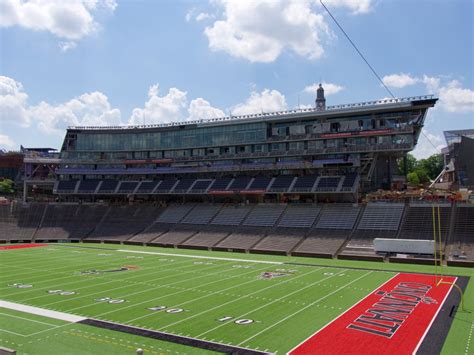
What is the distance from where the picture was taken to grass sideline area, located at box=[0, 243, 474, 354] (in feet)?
59.5

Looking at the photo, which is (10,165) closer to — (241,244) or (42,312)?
(241,244)

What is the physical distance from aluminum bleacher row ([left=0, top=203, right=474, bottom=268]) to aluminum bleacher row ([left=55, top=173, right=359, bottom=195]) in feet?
7.11

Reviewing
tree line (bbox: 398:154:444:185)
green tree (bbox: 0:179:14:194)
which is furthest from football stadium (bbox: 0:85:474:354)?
tree line (bbox: 398:154:444:185)

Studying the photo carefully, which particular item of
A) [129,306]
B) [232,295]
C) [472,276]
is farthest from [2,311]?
[472,276]

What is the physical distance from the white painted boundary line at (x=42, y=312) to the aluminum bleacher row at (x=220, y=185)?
40.3 meters

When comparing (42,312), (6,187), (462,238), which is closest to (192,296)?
(42,312)

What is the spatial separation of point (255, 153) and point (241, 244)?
1897 centimetres

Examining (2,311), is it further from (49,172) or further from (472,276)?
(49,172)

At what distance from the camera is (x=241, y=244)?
49.9 m

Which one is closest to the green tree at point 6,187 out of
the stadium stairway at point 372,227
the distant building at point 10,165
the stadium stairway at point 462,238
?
the distant building at point 10,165

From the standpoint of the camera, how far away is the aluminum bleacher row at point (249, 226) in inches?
1750

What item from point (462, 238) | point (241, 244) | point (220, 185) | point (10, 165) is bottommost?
point (241, 244)

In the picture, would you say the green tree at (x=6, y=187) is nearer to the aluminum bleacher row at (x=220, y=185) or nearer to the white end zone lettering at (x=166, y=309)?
the aluminum bleacher row at (x=220, y=185)

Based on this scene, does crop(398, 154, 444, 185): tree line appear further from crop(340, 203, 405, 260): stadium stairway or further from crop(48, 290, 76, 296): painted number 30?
crop(48, 290, 76, 296): painted number 30
